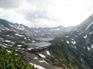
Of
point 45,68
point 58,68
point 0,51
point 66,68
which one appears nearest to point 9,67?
point 0,51

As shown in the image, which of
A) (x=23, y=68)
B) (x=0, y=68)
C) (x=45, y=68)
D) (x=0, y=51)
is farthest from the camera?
(x=45, y=68)

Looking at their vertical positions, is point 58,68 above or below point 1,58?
below

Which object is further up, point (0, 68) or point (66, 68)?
point (0, 68)

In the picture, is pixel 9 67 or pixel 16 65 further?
pixel 16 65

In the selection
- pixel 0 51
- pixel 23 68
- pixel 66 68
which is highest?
pixel 0 51

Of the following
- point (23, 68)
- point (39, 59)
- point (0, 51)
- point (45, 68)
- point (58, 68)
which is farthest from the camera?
point (39, 59)

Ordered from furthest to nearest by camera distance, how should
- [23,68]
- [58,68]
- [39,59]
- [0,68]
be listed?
[39,59] < [58,68] < [23,68] < [0,68]

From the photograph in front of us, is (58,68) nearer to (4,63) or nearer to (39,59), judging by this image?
(39,59)

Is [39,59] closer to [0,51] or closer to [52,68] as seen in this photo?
[52,68]

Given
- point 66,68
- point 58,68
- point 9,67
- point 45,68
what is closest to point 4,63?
point 9,67
